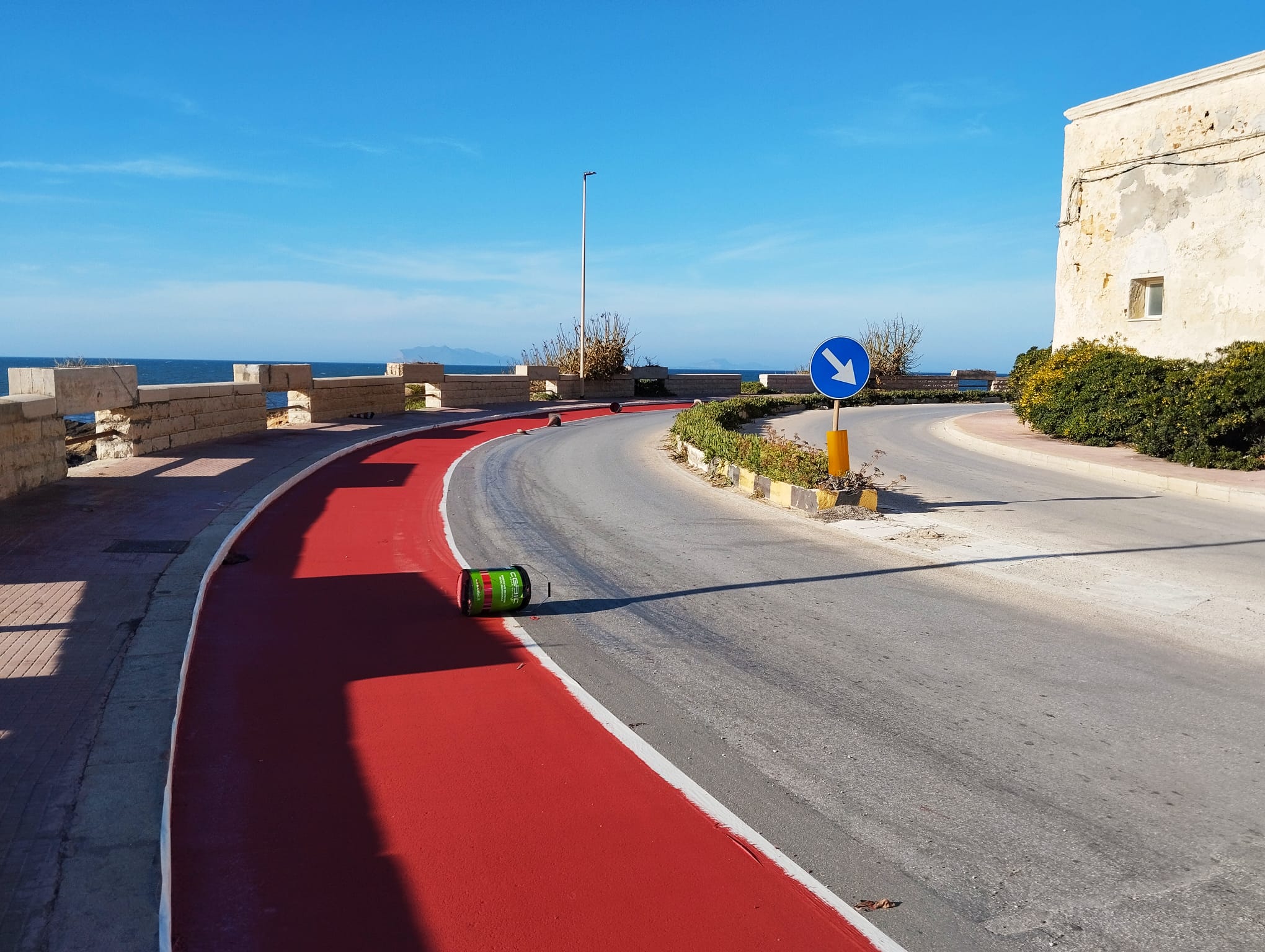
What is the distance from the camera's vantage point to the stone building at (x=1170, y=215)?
1920 centimetres

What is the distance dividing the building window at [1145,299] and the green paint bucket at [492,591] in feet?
64.0

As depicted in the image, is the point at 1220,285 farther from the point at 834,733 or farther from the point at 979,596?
the point at 834,733

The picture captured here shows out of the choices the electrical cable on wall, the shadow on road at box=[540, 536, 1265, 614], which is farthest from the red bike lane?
the electrical cable on wall

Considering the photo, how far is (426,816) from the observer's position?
4379mm

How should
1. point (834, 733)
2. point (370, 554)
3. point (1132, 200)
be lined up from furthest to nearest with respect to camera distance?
point (1132, 200), point (370, 554), point (834, 733)

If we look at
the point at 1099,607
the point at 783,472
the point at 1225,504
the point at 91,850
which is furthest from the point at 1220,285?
the point at 91,850

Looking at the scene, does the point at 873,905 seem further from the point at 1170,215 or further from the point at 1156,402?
the point at 1170,215

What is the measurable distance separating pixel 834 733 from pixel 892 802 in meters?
0.84

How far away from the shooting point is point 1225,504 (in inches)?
546

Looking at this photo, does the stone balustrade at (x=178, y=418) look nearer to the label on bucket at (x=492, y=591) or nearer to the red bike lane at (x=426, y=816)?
the red bike lane at (x=426, y=816)

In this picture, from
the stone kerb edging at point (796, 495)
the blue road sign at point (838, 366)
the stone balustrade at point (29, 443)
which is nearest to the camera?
the stone balustrade at point (29, 443)

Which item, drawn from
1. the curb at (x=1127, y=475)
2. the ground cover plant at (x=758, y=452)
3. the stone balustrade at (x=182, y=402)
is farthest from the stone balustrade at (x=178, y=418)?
the curb at (x=1127, y=475)

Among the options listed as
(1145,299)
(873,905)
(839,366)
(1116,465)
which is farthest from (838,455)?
(1145,299)

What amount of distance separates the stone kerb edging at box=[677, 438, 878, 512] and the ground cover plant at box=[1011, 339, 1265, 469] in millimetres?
7623
